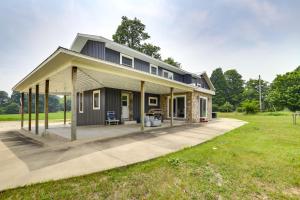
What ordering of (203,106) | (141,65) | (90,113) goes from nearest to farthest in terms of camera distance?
(90,113) → (141,65) → (203,106)

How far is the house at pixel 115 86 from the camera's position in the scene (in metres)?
6.69

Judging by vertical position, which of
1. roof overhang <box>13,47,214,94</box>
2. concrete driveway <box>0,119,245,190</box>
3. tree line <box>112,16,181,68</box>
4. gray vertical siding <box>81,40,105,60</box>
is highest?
tree line <box>112,16,181,68</box>

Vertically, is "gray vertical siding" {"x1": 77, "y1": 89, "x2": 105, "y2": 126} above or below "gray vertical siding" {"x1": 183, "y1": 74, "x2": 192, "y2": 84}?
below

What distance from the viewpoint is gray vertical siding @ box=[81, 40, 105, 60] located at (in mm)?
9433

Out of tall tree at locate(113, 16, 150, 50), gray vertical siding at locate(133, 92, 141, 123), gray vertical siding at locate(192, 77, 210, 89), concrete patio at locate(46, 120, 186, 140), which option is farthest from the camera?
tall tree at locate(113, 16, 150, 50)

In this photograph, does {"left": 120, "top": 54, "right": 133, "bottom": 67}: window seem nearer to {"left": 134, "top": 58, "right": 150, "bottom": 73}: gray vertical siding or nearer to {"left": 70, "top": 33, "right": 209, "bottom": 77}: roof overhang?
{"left": 70, "top": 33, "right": 209, "bottom": 77}: roof overhang

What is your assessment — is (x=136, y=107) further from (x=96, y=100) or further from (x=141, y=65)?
(x=141, y=65)

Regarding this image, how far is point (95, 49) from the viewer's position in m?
9.87

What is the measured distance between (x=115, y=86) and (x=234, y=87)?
37.6m

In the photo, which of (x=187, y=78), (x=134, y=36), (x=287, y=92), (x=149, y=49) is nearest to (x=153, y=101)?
(x=187, y=78)

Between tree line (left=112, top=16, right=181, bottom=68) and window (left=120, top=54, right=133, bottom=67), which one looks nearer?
window (left=120, top=54, right=133, bottom=67)

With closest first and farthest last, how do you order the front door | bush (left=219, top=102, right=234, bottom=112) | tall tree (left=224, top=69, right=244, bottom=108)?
the front door < bush (left=219, top=102, right=234, bottom=112) < tall tree (left=224, top=69, right=244, bottom=108)

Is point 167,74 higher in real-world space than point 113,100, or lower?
higher

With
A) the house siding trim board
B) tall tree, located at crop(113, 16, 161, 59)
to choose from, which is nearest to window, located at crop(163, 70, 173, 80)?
the house siding trim board
